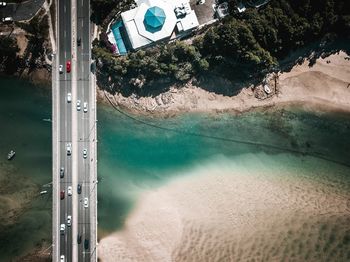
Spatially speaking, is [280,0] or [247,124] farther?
[247,124]

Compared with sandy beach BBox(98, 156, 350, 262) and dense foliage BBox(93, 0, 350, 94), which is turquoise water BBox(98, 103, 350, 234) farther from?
dense foliage BBox(93, 0, 350, 94)

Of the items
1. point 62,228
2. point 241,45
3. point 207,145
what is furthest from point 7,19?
point 207,145

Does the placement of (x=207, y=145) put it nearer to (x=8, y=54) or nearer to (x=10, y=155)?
(x=10, y=155)

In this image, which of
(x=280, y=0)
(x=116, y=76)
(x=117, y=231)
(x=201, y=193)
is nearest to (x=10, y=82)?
(x=116, y=76)

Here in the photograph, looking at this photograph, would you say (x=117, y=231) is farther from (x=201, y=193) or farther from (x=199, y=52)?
(x=199, y=52)

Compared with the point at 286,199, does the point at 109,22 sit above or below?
above

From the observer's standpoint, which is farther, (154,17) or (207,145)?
(207,145)
